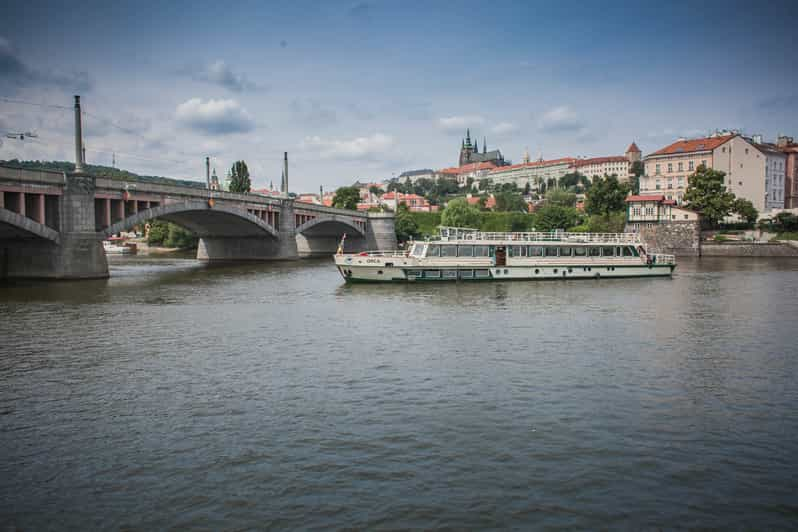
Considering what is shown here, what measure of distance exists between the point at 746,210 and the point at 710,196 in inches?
221

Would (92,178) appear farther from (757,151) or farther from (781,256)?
(757,151)

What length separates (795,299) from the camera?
119ft

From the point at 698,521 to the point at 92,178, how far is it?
45.6 meters

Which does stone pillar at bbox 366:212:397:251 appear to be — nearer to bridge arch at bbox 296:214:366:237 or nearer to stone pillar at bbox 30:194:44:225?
bridge arch at bbox 296:214:366:237

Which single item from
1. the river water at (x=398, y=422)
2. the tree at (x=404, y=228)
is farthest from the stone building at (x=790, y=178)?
the river water at (x=398, y=422)

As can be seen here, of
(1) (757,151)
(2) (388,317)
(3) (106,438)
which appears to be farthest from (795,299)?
(1) (757,151)

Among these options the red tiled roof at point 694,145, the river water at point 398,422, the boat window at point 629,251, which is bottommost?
the river water at point 398,422

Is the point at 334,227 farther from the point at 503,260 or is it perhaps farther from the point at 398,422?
the point at 398,422

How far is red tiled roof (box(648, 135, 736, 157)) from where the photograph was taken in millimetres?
96800

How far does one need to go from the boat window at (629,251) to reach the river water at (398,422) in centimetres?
2265

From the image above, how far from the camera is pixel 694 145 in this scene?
329 feet

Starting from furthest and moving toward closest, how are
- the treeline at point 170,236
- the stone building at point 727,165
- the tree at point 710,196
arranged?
the treeline at point 170,236
the stone building at point 727,165
the tree at point 710,196

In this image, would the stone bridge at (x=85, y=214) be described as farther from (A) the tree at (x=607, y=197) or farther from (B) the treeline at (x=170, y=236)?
(A) the tree at (x=607, y=197)

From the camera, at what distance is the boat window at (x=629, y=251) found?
5261cm
